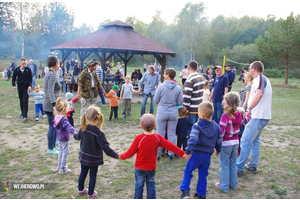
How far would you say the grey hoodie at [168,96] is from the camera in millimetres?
4281

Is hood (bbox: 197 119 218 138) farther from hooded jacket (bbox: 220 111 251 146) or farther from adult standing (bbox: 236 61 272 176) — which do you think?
adult standing (bbox: 236 61 272 176)

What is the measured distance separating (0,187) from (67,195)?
1.09 metres

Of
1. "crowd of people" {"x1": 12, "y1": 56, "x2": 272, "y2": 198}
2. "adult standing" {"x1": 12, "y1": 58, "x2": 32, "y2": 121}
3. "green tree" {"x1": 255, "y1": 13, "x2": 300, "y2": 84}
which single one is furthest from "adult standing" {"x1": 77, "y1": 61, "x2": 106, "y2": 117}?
"green tree" {"x1": 255, "y1": 13, "x2": 300, "y2": 84}

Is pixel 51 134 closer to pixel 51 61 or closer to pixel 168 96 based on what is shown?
pixel 51 61

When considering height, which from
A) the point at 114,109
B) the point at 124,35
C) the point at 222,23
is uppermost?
the point at 222,23

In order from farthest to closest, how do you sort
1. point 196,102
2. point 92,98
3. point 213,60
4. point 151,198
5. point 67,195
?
point 213,60, point 92,98, point 196,102, point 67,195, point 151,198

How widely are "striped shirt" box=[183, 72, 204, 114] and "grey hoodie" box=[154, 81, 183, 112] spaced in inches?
7.7

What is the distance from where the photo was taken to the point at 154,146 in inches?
112

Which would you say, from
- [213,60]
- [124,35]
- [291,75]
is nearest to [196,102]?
[124,35]

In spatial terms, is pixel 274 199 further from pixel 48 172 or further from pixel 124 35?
pixel 124 35

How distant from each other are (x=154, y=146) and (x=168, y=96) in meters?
1.60

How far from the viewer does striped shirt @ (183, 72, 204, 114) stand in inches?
174

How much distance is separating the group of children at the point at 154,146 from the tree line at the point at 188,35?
2548 centimetres

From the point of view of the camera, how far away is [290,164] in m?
4.67
